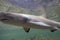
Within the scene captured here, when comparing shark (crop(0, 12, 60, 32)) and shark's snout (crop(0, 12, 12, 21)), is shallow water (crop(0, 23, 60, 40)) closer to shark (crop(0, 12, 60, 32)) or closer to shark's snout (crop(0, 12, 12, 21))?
shark (crop(0, 12, 60, 32))

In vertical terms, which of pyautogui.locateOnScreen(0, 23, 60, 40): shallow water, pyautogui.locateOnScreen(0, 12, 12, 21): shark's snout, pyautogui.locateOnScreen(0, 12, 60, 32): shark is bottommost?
pyautogui.locateOnScreen(0, 23, 60, 40): shallow water

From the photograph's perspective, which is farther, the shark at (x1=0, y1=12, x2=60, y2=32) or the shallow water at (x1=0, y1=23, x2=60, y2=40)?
the shallow water at (x1=0, y1=23, x2=60, y2=40)

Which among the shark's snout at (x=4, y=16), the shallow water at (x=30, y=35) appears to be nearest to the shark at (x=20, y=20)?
the shark's snout at (x=4, y=16)

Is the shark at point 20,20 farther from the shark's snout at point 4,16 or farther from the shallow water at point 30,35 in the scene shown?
the shallow water at point 30,35

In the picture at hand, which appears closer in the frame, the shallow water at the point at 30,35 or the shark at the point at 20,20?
the shark at the point at 20,20

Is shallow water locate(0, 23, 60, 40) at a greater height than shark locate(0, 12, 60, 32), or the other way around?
shark locate(0, 12, 60, 32)

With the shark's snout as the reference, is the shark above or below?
below

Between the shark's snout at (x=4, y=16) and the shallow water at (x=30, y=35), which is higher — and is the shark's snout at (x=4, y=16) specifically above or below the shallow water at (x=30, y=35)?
above

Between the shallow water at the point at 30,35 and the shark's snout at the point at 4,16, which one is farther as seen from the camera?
the shallow water at the point at 30,35

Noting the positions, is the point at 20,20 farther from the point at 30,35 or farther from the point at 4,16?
the point at 30,35

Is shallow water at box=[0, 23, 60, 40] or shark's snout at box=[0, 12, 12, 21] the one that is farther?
shallow water at box=[0, 23, 60, 40]

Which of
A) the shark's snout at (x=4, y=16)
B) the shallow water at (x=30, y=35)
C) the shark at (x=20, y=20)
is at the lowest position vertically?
the shallow water at (x=30, y=35)

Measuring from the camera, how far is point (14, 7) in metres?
5.75

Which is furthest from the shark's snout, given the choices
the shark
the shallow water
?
the shallow water
